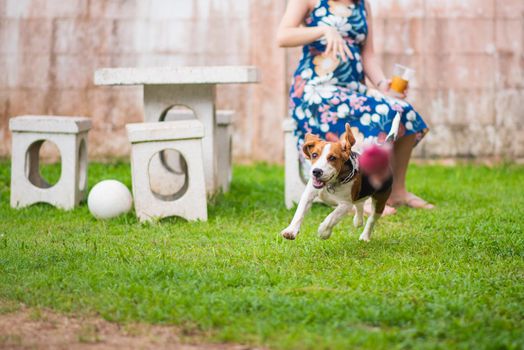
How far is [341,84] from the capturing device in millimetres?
6340

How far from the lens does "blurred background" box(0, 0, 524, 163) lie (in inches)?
358

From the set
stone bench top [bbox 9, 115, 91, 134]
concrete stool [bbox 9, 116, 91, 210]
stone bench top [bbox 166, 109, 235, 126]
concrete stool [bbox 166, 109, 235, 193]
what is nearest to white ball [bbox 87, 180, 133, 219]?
concrete stool [bbox 9, 116, 91, 210]

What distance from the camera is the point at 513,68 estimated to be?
30.0 ft

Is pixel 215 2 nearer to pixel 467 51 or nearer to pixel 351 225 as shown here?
pixel 467 51

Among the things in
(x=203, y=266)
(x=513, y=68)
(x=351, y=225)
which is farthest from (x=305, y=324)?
(x=513, y=68)

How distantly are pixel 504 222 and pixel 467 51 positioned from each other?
3.74 metres

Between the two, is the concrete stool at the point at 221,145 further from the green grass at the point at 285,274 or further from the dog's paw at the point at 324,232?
the dog's paw at the point at 324,232

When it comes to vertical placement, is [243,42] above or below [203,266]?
above

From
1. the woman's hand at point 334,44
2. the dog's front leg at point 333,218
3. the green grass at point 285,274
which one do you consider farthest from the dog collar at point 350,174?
the woman's hand at point 334,44

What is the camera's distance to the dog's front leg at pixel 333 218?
4.73 m

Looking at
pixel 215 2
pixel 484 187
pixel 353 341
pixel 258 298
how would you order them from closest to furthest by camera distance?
pixel 353 341, pixel 258 298, pixel 484 187, pixel 215 2

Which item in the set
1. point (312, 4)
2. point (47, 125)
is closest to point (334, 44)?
point (312, 4)

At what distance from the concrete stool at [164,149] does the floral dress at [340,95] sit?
0.84 metres

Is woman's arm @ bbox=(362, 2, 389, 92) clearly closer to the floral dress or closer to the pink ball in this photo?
the floral dress
